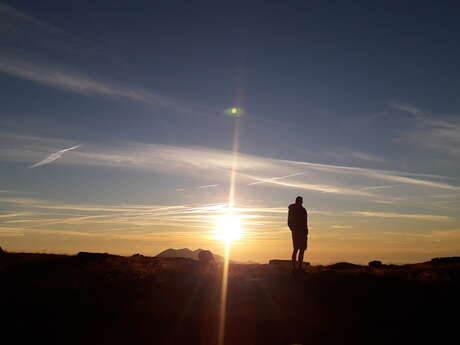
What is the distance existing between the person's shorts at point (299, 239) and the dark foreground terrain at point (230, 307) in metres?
1.45

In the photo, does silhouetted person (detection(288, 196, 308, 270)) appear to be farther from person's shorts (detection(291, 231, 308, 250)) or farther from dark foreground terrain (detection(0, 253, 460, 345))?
dark foreground terrain (detection(0, 253, 460, 345))

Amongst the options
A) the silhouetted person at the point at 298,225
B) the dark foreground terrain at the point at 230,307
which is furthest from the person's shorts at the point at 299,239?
the dark foreground terrain at the point at 230,307

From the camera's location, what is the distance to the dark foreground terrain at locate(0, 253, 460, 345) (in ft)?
48.2

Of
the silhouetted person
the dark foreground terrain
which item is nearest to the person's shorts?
the silhouetted person

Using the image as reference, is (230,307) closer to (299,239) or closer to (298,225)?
(299,239)

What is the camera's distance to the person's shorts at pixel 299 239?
68.8 feet

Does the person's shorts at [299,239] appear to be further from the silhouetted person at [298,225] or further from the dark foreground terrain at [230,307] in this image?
the dark foreground terrain at [230,307]

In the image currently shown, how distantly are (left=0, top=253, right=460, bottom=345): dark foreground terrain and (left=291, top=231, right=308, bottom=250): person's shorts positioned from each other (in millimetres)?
1446

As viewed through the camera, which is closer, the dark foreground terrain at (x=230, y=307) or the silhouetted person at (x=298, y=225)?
the dark foreground terrain at (x=230, y=307)

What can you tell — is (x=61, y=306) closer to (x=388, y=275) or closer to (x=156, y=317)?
(x=156, y=317)

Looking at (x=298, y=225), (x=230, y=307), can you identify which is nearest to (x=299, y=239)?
(x=298, y=225)

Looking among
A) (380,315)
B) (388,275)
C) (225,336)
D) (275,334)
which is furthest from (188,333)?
(388,275)

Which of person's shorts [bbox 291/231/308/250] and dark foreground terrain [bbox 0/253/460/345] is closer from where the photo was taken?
dark foreground terrain [bbox 0/253/460/345]

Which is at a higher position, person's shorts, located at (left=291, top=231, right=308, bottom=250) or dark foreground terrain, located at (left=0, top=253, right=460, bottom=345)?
person's shorts, located at (left=291, top=231, right=308, bottom=250)
